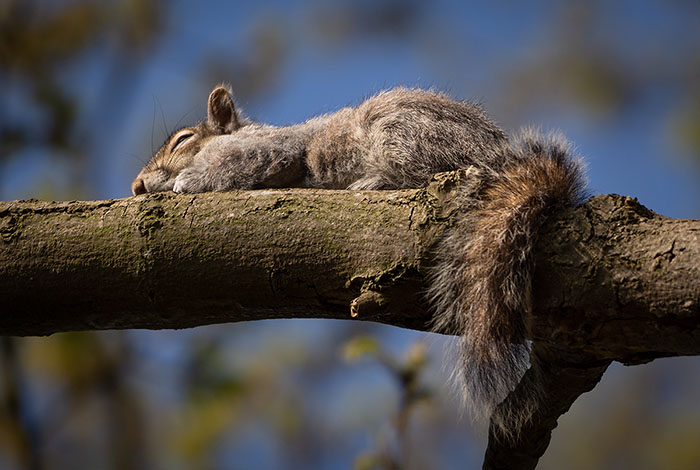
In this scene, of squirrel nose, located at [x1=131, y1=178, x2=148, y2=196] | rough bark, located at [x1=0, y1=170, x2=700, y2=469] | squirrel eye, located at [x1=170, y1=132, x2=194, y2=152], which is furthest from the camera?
squirrel eye, located at [x1=170, y1=132, x2=194, y2=152]

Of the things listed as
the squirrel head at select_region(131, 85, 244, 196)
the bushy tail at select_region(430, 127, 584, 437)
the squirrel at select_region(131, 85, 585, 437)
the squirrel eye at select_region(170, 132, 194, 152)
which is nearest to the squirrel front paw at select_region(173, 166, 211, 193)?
the squirrel at select_region(131, 85, 585, 437)

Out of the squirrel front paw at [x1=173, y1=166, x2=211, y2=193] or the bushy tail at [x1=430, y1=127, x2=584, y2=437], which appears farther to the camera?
the squirrel front paw at [x1=173, y1=166, x2=211, y2=193]

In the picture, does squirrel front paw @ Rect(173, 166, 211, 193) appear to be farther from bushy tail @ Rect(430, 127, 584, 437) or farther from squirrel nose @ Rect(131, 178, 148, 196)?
bushy tail @ Rect(430, 127, 584, 437)

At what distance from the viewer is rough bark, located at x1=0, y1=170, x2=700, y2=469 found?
1385mm

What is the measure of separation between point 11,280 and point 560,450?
4111mm

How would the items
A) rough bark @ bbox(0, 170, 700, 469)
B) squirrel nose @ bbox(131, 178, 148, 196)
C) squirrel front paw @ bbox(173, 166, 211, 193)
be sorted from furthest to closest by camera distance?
1. squirrel nose @ bbox(131, 178, 148, 196)
2. squirrel front paw @ bbox(173, 166, 211, 193)
3. rough bark @ bbox(0, 170, 700, 469)

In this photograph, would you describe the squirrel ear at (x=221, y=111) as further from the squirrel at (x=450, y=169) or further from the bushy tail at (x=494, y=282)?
the bushy tail at (x=494, y=282)

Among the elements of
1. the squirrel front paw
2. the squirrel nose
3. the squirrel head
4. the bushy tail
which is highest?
the squirrel head

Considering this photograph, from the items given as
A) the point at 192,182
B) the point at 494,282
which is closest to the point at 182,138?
the point at 192,182

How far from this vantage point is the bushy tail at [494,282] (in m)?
1.47

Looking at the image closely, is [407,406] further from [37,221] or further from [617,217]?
[37,221]

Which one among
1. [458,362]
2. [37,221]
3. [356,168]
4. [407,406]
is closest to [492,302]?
[458,362]

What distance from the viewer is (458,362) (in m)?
1.57

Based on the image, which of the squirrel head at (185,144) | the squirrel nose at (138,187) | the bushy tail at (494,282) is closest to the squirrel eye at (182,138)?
the squirrel head at (185,144)
